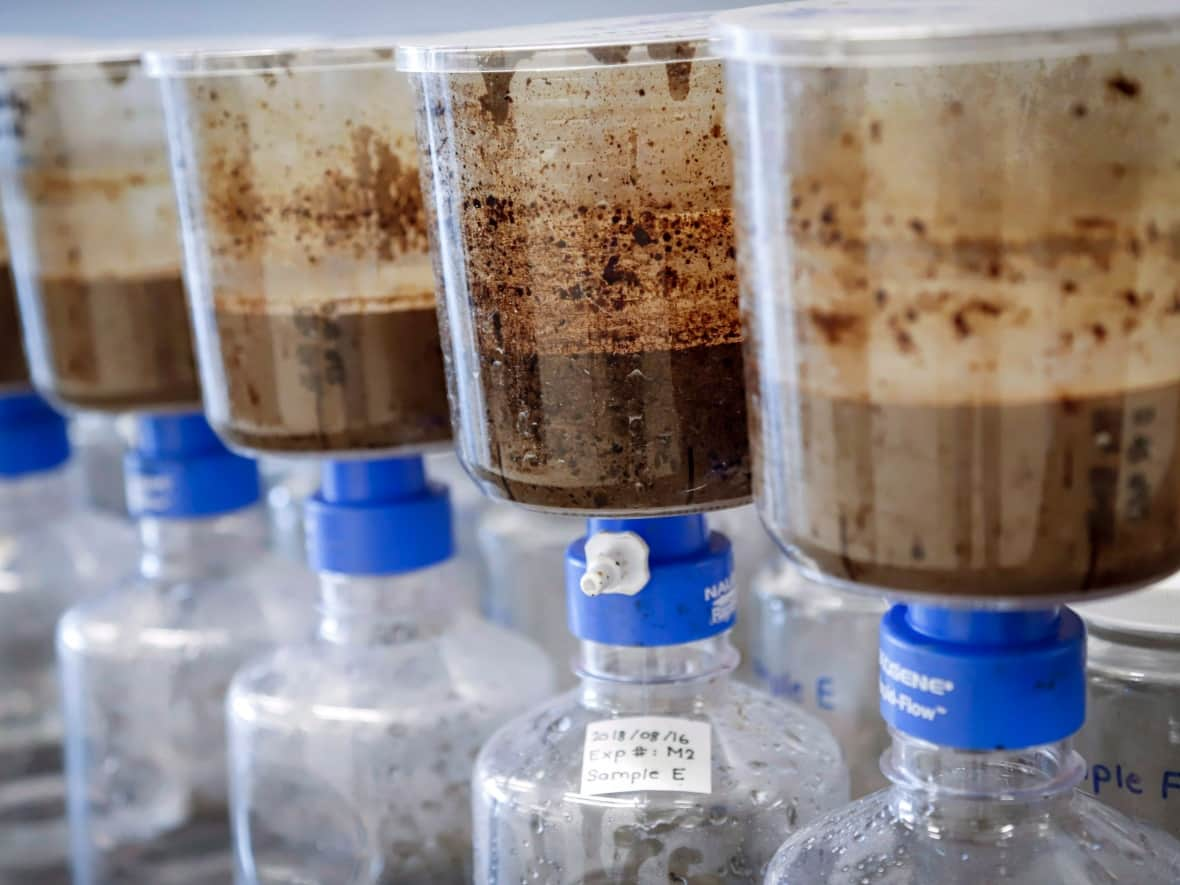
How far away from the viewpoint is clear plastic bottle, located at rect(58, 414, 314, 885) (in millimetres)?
1341

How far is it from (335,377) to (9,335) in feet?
2.02

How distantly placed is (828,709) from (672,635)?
30cm

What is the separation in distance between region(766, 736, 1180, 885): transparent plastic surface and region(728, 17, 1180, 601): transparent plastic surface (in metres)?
0.19

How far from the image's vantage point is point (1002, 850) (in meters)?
0.72

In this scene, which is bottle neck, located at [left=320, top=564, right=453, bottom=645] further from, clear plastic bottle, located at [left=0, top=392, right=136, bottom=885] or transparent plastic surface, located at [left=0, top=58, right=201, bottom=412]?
clear plastic bottle, located at [left=0, top=392, right=136, bottom=885]

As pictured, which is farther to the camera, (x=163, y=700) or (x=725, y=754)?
(x=163, y=700)

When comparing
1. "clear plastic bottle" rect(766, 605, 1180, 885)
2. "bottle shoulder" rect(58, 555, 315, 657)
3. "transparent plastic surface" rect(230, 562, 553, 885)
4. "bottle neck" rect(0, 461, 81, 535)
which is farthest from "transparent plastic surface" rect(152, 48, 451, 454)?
"bottle neck" rect(0, 461, 81, 535)

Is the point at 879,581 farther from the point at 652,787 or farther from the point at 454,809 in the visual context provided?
the point at 454,809

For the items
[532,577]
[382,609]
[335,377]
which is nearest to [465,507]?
[532,577]

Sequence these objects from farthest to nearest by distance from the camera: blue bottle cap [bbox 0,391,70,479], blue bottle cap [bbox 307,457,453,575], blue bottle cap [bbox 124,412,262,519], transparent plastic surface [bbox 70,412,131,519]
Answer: transparent plastic surface [bbox 70,412,131,519] → blue bottle cap [bbox 0,391,70,479] → blue bottle cap [bbox 124,412,262,519] → blue bottle cap [bbox 307,457,453,575]

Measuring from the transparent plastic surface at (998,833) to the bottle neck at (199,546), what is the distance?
765 mm

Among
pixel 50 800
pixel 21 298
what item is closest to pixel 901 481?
pixel 21 298

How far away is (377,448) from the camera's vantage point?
92 cm

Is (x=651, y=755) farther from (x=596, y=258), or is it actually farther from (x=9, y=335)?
(x=9, y=335)
